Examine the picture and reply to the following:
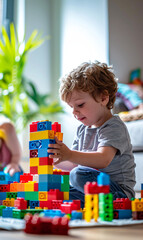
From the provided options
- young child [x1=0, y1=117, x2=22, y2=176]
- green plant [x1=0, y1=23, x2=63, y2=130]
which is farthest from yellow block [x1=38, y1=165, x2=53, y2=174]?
green plant [x1=0, y1=23, x2=63, y2=130]

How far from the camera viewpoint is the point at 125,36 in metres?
3.47

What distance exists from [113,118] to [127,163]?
0.19 metres

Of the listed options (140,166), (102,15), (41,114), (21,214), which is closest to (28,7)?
(102,15)

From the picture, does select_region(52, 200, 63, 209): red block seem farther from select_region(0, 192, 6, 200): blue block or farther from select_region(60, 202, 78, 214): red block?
select_region(0, 192, 6, 200): blue block

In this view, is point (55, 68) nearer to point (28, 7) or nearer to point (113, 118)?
point (28, 7)

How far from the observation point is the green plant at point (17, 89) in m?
3.06

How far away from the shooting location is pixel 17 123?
320 centimetres

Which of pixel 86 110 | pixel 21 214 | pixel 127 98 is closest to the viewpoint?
pixel 21 214

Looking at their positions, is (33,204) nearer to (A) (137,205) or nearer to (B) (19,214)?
(B) (19,214)

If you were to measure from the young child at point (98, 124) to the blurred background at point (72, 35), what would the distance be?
1898 mm

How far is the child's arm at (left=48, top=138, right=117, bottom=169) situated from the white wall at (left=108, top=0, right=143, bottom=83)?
222 cm

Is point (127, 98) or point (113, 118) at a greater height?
point (127, 98)

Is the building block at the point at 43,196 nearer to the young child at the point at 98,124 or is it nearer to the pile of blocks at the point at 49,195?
the pile of blocks at the point at 49,195

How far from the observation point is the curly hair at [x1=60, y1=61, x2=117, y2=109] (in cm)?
135
